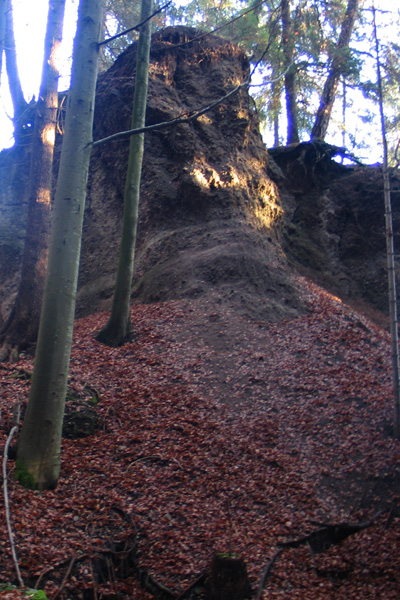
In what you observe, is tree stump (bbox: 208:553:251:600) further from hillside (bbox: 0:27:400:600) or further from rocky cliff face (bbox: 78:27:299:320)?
rocky cliff face (bbox: 78:27:299:320)

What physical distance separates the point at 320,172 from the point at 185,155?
254 inches

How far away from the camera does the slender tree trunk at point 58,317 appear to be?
19.8ft

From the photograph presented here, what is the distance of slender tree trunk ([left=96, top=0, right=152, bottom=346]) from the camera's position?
11203 millimetres

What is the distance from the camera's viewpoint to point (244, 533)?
231 inches

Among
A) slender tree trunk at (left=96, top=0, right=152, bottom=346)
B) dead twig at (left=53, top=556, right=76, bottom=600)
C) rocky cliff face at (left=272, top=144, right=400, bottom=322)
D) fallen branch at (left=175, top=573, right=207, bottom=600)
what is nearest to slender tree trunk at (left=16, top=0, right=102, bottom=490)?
dead twig at (left=53, top=556, right=76, bottom=600)

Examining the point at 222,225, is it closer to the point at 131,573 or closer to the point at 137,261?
the point at 137,261

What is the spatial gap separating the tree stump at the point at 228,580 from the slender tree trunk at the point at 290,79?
56.6ft

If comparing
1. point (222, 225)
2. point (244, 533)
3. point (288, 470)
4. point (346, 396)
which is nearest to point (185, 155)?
point (222, 225)

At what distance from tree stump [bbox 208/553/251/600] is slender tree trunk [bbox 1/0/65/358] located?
23.3 ft

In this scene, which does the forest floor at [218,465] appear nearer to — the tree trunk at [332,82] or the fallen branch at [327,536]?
the fallen branch at [327,536]

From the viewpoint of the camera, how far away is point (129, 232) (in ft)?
37.7

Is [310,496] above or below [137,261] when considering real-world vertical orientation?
below

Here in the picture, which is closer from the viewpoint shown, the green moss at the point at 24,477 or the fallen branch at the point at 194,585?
the fallen branch at the point at 194,585

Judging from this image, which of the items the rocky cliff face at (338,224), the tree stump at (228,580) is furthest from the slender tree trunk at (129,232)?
the rocky cliff face at (338,224)
